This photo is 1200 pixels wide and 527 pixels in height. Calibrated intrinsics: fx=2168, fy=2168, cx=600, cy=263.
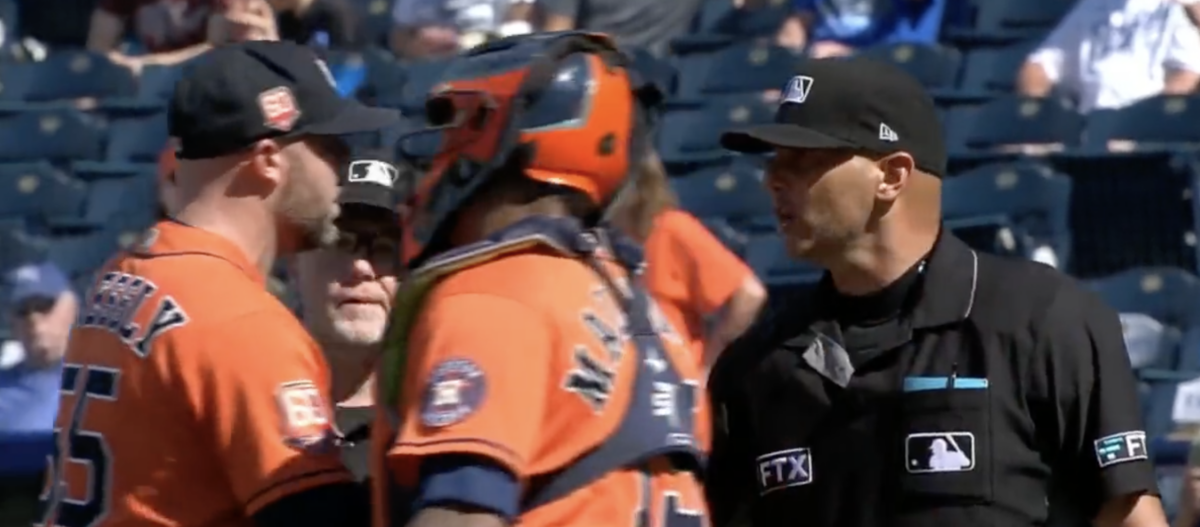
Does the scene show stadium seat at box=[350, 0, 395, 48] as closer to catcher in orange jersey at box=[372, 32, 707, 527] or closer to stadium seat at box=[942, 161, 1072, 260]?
stadium seat at box=[942, 161, 1072, 260]

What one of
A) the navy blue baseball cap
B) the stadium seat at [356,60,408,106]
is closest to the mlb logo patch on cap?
the navy blue baseball cap

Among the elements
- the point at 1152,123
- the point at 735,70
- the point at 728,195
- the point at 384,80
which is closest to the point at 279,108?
the point at 728,195

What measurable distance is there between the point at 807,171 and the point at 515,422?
103 centimetres

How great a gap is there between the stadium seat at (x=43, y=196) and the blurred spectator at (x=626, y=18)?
2.11 metres

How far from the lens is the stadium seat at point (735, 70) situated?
860 cm

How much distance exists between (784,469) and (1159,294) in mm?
3870

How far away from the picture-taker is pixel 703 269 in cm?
487

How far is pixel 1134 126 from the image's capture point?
24.4ft

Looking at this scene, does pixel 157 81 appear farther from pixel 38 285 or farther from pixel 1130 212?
pixel 1130 212

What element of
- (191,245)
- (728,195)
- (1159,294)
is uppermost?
(728,195)

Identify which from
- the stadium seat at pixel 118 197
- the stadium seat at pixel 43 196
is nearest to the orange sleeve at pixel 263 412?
the stadium seat at pixel 118 197

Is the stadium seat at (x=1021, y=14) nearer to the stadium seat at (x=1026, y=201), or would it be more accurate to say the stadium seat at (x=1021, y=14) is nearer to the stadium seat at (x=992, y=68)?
the stadium seat at (x=992, y=68)

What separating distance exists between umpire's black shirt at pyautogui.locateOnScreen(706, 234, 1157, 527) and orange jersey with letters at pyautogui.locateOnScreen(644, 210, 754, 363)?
5.24ft

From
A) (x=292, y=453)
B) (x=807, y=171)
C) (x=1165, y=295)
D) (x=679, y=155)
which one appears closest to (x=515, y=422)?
(x=292, y=453)
